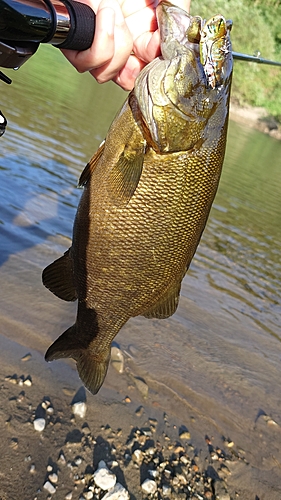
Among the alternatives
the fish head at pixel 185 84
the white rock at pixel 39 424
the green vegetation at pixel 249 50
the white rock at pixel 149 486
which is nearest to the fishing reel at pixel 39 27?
the fish head at pixel 185 84

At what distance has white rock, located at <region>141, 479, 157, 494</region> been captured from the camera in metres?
2.93

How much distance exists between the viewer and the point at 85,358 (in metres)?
2.52

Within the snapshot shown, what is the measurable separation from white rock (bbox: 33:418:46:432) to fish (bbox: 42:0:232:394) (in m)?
1.40

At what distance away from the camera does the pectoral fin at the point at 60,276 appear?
7.49 ft

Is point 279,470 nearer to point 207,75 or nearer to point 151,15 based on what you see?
point 207,75

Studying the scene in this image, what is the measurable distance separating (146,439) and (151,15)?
2.93 metres

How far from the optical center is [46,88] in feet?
50.9

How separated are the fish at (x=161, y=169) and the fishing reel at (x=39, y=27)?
0.32m

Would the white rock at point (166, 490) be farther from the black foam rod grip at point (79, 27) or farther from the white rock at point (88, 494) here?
the black foam rod grip at point (79, 27)

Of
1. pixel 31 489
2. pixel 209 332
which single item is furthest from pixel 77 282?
pixel 209 332

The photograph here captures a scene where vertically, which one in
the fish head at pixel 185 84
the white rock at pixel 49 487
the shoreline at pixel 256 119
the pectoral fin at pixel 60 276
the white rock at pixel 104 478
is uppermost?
the fish head at pixel 185 84

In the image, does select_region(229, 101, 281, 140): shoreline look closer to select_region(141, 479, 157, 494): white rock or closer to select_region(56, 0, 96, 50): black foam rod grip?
select_region(141, 479, 157, 494): white rock

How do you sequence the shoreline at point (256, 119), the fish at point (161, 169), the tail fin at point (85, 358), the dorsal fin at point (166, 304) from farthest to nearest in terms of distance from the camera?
1. the shoreline at point (256, 119)
2. the tail fin at point (85, 358)
3. the dorsal fin at point (166, 304)
4. the fish at point (161, 169)

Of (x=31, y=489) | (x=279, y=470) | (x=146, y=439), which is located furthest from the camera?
(x=279, y=470)
